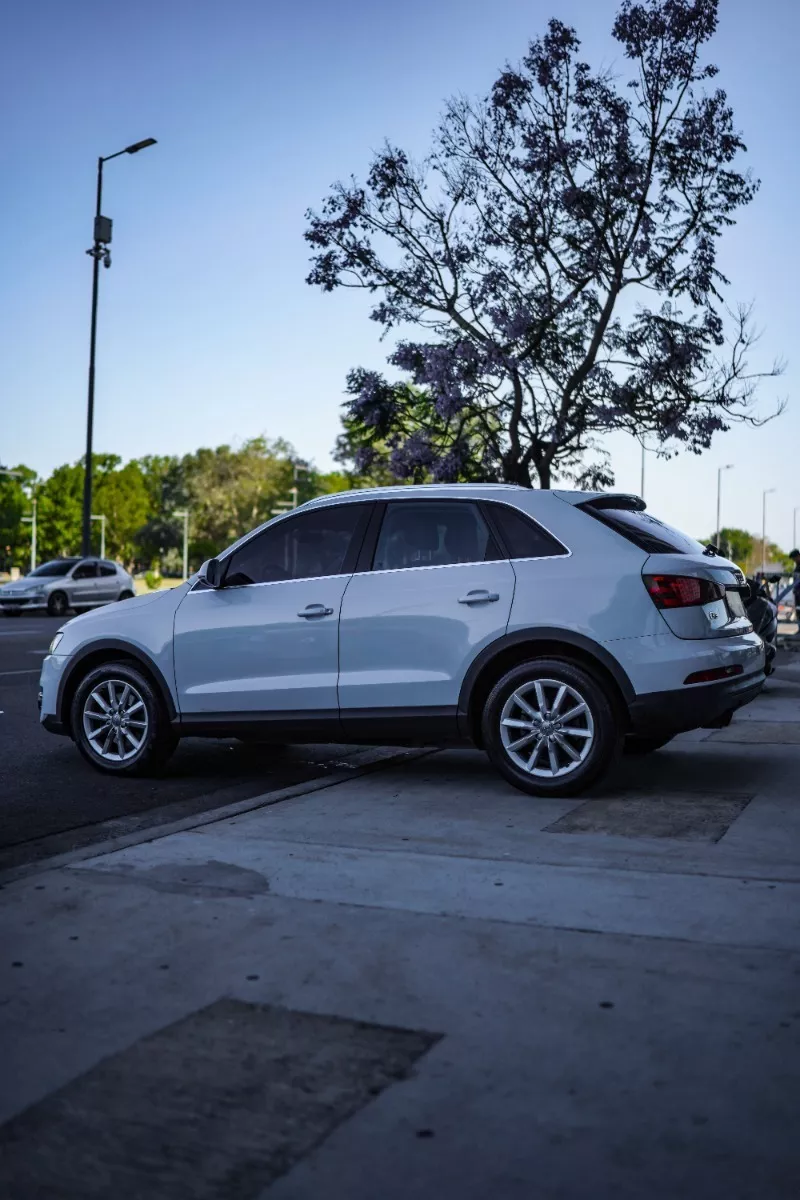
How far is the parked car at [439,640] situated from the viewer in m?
7.09

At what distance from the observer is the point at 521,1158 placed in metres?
2.80

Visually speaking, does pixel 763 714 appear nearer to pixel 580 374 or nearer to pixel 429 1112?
pixel 429 1112

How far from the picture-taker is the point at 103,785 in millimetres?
7891

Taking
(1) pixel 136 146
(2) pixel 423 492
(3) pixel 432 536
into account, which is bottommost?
(3) pixel 432 536

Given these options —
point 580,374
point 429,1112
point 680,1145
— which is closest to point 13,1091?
point 429,1112

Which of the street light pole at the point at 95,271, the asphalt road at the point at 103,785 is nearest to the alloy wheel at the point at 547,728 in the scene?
the asphalt road at the point at 103,785

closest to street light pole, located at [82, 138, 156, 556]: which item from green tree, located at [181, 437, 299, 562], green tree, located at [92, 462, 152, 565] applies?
green tree, located at [181, 437, 299, 562]

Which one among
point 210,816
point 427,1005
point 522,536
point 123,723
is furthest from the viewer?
point 123,723

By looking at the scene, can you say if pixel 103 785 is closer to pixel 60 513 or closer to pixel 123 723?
pixel 123 723

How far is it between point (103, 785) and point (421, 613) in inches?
85.2

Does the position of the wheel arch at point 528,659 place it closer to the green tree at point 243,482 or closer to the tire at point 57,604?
the tire at point 57,604

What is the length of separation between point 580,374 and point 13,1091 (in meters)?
18.8

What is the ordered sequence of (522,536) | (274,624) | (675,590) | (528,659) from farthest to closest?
1. (274,624)
2. (522,536)
3. (528,659)
4. (675,590)

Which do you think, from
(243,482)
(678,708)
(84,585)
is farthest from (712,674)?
(243,482)
